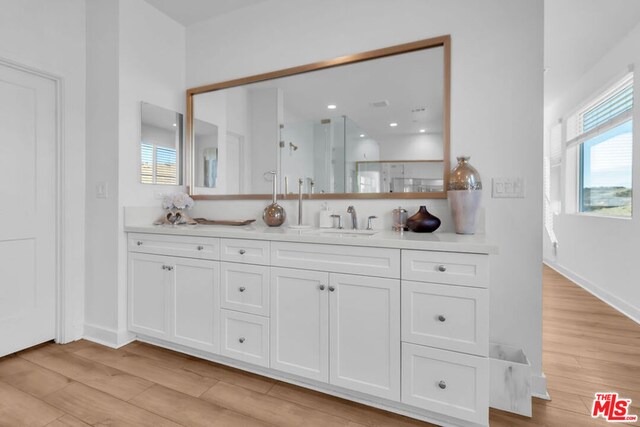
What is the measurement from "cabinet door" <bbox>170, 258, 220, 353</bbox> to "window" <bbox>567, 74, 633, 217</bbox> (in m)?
4.12

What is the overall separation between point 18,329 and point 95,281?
0.52 m

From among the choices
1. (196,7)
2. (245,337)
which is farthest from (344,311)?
(196,7)

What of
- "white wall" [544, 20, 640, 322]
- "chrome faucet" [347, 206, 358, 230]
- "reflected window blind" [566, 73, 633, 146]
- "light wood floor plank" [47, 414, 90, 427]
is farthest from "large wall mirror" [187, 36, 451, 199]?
"reflected window blind" [566, 73, 633, 146]

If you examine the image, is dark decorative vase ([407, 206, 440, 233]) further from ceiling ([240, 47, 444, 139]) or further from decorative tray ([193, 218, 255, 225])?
decorative tray ([193, 218, 255, 225])

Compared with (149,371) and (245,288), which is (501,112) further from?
(149,371)

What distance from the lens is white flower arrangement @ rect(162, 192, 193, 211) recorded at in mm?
2557

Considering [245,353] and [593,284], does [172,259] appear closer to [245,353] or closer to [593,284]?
[245,353]

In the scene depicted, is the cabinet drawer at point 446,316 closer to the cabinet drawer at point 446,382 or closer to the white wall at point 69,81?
the cabinet drawer at point 446,382

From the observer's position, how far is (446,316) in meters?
1.42

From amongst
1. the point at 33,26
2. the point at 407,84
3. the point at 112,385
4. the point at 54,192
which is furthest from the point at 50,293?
Answer: the point at 407,84

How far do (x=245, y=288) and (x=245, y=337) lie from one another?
0.96ft

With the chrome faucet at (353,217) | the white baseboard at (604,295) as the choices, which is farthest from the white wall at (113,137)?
the white baseboard at (604,295)

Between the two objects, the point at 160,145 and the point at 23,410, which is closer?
the point at 23,410

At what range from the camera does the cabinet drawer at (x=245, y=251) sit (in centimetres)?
183
